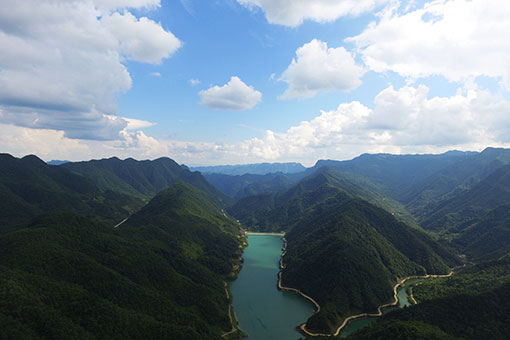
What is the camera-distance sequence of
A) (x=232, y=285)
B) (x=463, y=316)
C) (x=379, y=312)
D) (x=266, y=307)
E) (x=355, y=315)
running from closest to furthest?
1. (x=463, y=316)
2. (x=355, y=315)
3. (x=379, y=312)
4. (x=266, y=307)
5. (x=232, y=285)

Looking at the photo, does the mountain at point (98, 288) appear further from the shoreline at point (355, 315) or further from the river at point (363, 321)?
the river at point (363, 321)

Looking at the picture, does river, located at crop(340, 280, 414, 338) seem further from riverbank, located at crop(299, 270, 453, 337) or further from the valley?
riverbank, located at crop(299, 270, 453, 337)

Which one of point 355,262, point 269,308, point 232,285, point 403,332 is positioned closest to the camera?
point 403,332

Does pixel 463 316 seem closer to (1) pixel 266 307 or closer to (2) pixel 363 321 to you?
(2) pixel 363 321

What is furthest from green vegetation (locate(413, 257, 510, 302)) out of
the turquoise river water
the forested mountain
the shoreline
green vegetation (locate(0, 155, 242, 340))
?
green vegetation (locate(0, 155, 242, 340))

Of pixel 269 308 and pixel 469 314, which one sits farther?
pixel 269 308

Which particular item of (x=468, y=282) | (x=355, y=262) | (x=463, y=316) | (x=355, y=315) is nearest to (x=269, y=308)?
(x=355, y=315)

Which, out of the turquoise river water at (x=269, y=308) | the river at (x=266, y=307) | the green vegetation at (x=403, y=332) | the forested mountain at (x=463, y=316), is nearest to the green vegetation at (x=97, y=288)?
the river at (x=266, y=307)

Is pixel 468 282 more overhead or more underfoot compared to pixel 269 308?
more overhead
